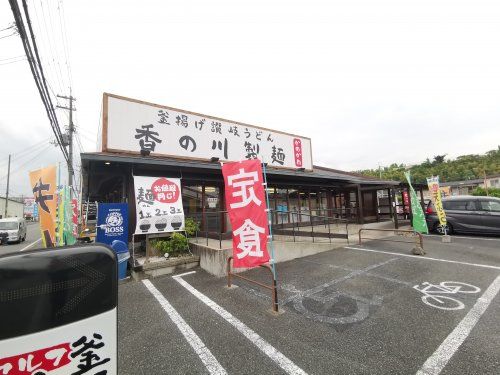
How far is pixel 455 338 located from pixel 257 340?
2.54 metres

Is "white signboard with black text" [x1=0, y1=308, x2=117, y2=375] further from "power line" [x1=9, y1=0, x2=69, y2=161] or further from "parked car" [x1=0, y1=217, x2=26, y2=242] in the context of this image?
"parked car" [x1=0, y1=217, x2=26, y2=242]

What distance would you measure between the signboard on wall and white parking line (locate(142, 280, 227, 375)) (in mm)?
5781

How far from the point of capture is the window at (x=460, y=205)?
416 inches

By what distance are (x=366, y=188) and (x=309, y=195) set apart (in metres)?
4.31

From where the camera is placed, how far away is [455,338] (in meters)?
3.00

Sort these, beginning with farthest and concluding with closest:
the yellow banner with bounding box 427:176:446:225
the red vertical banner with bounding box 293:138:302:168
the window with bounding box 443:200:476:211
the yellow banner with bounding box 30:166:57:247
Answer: the red vertical banner with bounding box 293:138:302:168
the window with bounding box 443:200:476:211
the yellow banner with bounding box 427:176:446:225
the yellow banner with bounding box 30:166:57:247

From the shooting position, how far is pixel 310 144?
46.8ft

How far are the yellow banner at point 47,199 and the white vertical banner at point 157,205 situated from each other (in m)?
2.10

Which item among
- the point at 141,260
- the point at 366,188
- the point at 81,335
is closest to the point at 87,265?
the point at 81,335

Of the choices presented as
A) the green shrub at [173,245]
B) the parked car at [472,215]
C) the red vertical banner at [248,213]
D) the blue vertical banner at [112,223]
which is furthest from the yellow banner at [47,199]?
the parked car at [472,215]

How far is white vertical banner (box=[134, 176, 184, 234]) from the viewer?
6.68 metres

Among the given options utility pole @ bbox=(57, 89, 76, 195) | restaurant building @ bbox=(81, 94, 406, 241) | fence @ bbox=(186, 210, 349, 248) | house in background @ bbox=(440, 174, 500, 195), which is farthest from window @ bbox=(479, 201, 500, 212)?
house in background @ bbox=(440, 174, 500, 195)

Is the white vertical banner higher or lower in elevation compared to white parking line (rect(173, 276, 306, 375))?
higher

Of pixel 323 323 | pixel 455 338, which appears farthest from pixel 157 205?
pixel 455 338
